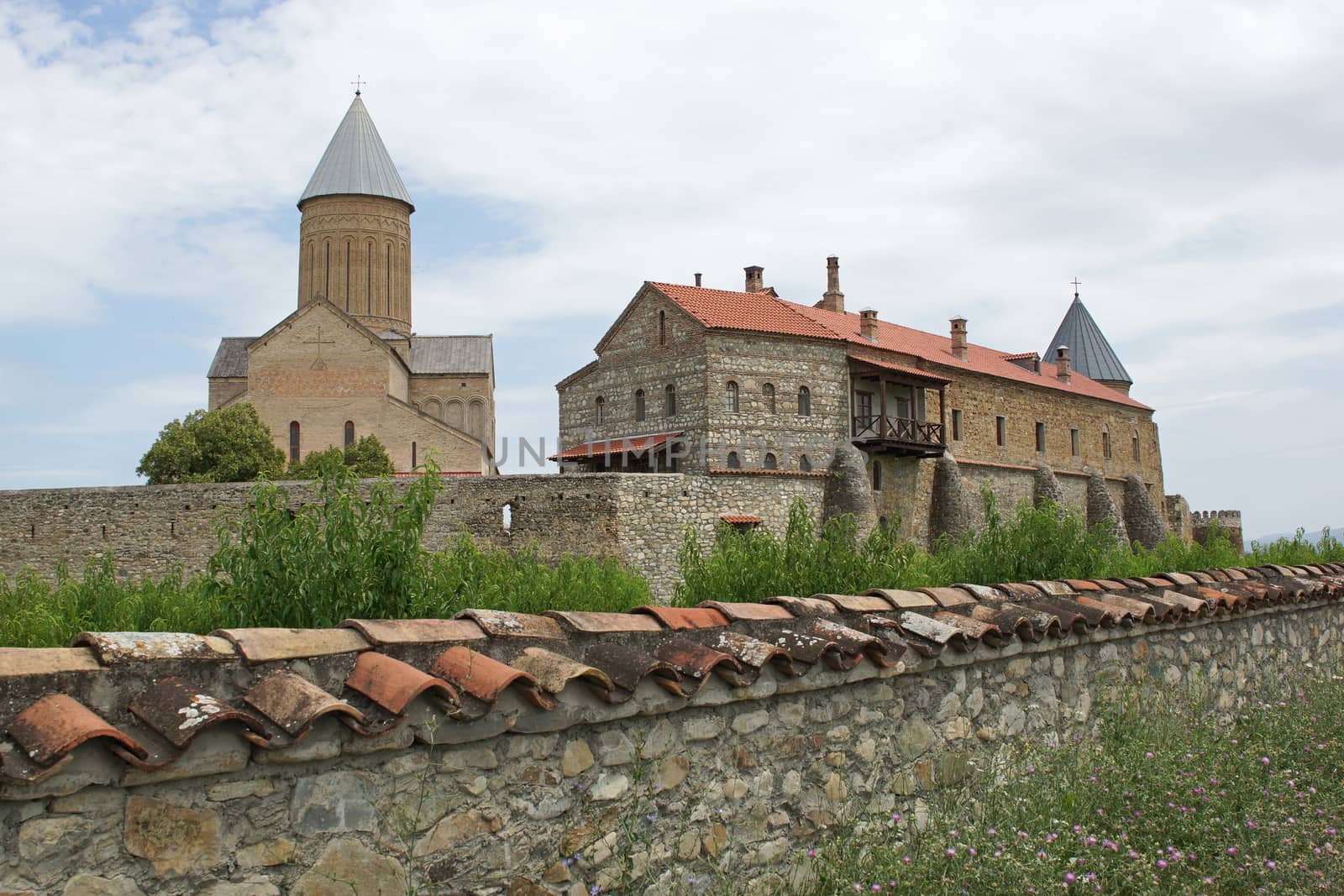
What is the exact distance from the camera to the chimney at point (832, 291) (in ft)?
106

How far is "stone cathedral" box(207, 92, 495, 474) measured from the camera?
3319 cm

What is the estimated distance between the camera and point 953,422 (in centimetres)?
3039

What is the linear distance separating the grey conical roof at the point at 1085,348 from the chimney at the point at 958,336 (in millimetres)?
13596

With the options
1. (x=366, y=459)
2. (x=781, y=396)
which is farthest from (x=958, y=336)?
(x=366, y=459)

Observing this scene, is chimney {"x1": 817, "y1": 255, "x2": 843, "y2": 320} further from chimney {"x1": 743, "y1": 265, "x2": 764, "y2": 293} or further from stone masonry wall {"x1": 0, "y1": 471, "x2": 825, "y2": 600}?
stone masonry wall {"x1": 0, "y1": 471, "x2": 825, "y2": 600}

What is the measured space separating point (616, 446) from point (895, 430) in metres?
6.64

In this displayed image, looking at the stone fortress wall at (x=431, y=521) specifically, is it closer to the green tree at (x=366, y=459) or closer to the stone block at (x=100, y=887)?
the green tree at (x=366, y=459)

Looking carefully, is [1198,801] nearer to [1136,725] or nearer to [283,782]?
[1136,725]

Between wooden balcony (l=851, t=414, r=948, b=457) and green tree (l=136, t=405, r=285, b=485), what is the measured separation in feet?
46.6

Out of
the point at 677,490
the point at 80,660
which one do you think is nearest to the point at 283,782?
the point at 80,660

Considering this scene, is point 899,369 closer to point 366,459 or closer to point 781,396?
point 781,396

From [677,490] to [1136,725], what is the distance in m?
17.2

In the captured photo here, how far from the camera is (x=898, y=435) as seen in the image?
26594 mm

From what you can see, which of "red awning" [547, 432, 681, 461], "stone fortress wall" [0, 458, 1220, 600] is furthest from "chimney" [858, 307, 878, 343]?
"stone fortress wall" [0, 458, 1220, 600]
